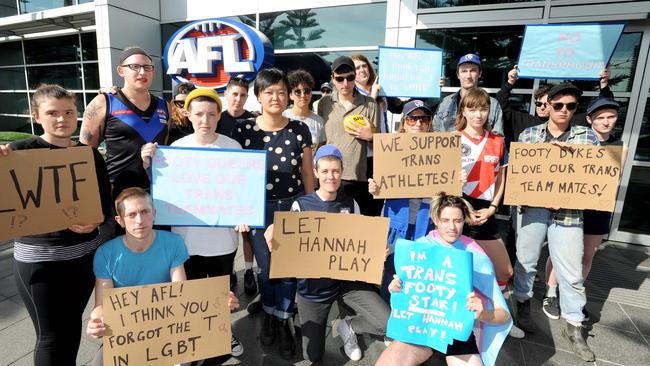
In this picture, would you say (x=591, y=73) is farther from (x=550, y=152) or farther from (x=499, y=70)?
(x=499, y=70)

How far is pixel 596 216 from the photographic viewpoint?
11.0 feet

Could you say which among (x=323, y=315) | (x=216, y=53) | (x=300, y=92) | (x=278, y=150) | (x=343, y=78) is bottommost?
(x=323, y=315)

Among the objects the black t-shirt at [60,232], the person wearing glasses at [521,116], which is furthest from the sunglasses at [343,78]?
the black t-shirt at [60,232]

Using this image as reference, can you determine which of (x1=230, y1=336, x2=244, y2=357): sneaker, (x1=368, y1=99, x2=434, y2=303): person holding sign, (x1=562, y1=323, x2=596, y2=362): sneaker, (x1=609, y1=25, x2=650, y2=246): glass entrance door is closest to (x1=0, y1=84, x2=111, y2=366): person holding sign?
(x1=230, y1=336, x2=244, y2=357): sneaker

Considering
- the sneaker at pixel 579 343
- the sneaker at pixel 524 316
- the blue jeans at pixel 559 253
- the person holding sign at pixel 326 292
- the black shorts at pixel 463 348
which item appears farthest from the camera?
the sneaker at pixel 524 316

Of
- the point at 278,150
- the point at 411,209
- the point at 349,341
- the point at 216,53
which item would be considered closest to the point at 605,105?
the point at 411,209

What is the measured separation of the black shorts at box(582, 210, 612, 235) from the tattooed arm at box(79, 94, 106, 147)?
4326 millimetres

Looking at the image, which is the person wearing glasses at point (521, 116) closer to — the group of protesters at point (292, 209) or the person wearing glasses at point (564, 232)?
the group of protesters at point (292, 209)

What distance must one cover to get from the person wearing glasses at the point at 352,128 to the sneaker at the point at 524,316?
1.85 m

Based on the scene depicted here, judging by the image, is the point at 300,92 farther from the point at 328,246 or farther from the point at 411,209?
the point at 328,246

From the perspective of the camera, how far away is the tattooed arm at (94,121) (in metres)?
2.47

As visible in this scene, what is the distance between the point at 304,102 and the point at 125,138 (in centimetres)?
162

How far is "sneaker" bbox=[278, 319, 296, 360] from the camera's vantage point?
2.74 meters

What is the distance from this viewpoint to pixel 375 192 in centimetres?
270
